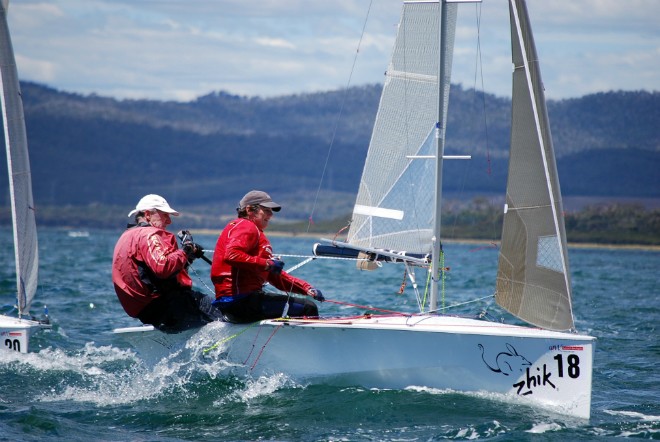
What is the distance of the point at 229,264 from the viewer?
9.56 m

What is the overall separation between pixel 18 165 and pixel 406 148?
14.5 ft

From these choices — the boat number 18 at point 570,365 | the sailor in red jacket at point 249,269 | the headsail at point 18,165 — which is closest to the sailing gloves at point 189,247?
the sailor in red jacket at point 249,269

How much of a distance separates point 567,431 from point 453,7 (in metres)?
4.29

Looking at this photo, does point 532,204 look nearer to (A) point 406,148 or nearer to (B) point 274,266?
(A) point 406,148

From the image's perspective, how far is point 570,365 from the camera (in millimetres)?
Answer: 8906

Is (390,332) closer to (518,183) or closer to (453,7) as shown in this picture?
(518,183)

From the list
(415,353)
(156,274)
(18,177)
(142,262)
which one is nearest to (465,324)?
(415,353)

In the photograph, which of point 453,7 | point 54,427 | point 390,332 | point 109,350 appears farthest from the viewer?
point 109,350

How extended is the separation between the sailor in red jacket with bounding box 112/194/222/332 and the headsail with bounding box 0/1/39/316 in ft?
7.97

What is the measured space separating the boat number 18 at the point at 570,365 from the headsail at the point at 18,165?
610 centimetres

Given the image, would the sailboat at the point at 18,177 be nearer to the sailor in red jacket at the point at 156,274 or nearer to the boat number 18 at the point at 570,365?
the sailor in red jacket at the point at 156,274

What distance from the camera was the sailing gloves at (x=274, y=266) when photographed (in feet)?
31.1

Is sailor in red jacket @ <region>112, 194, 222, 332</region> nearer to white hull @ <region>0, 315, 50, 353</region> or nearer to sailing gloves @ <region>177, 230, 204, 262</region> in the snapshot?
sailing gloves @ <region>177, 230, 204, 262</region>

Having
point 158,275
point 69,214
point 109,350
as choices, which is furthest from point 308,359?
point 69,214
